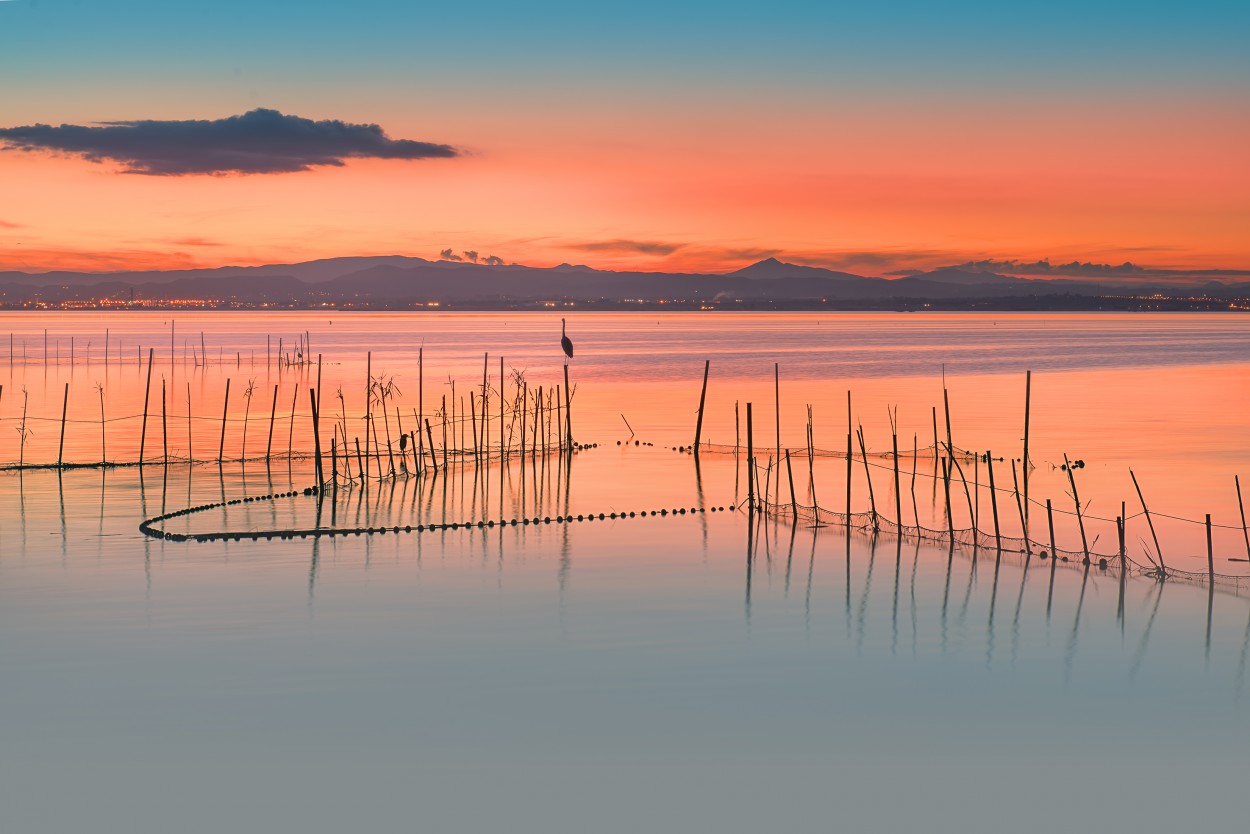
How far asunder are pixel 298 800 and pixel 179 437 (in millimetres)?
24656

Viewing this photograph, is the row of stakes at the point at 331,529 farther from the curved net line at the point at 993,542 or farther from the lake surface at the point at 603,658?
the curved net line at the point at 993,542

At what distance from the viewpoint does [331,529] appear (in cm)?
1802

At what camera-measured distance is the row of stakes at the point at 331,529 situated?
57.2 feet

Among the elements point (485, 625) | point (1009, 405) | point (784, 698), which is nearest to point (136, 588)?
point (485, 625)

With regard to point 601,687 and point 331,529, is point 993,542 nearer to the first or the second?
point 601,687

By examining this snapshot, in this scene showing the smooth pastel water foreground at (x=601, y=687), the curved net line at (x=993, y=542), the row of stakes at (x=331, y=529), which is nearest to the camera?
the smooth pastel water foreground at (x=601, y=687)

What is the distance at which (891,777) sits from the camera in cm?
902

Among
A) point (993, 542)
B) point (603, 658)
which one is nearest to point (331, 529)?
point (603, 658)

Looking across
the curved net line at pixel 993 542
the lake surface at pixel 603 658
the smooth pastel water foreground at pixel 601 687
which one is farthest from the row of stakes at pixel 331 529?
the curved net line at pixel 993 542

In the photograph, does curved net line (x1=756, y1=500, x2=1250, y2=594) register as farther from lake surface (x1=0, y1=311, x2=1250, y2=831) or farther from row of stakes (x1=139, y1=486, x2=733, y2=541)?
row of stakes (x1=139, y1=486, x2=733, y2=541)

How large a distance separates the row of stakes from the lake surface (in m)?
0.22

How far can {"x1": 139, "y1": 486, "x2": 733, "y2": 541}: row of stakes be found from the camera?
57.2 ft

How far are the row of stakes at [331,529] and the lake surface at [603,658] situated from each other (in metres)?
0.22

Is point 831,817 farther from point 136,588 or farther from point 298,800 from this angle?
point 136,588
